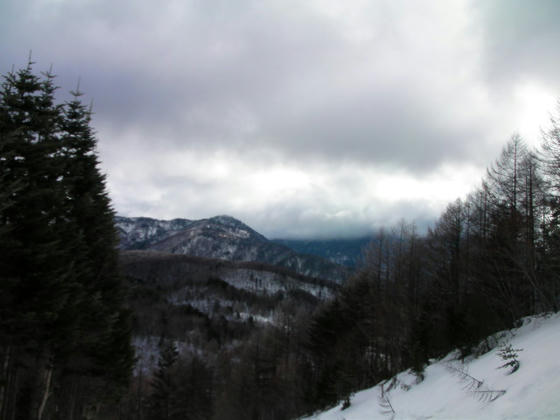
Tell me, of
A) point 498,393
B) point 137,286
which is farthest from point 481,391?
point 137,286

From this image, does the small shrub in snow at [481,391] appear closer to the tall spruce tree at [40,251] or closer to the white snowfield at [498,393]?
the white snowfield at [498,393]

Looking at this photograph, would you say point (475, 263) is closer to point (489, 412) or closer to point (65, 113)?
point (489, 412)

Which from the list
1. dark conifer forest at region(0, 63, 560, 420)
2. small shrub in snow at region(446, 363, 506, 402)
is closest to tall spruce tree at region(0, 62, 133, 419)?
dark conifer forest at region(0, 63, 560, 420)

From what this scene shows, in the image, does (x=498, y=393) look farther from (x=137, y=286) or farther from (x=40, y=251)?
(x=137, y=286)

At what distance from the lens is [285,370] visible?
45.5 metres

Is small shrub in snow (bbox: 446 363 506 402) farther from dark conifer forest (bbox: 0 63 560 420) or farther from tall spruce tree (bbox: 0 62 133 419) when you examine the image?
tall spruce tree (bbox: 0 62 133 419)

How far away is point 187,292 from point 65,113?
18048 cm

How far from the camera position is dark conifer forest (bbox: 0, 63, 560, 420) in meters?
12.1

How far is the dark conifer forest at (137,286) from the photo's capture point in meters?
12.1

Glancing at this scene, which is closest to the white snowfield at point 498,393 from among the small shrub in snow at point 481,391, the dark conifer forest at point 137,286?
the small shrub in snow at point 481,391

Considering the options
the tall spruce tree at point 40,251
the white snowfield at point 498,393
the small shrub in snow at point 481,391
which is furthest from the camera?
Result: the tall spruce tree at point 40,251

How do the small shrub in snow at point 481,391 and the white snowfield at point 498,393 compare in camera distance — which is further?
the small shrub in snow at point 481,391

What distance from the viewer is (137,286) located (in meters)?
25.4

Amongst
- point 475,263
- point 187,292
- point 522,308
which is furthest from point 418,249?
point 187,292
